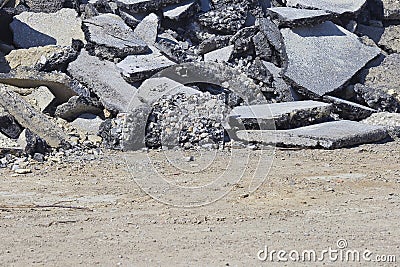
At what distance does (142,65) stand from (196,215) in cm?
289

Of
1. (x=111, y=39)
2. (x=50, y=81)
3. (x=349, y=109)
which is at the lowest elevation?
(x=349, y=109)

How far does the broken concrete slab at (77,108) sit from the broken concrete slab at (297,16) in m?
2.30

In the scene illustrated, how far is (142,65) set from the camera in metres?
7.16

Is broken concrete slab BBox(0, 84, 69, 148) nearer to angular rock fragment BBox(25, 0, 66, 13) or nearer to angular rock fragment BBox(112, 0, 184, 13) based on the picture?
angular rock fragment BBox(112, 0, 184, 13)

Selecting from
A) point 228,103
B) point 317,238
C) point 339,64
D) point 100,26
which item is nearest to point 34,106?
point 100,26

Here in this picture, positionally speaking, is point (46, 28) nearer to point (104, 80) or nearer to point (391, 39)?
point (104, 80)

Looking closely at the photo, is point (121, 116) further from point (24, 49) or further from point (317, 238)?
point (317, 238)

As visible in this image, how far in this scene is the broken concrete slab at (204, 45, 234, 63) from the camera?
766cm

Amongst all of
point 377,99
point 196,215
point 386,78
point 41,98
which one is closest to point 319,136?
point 377,99

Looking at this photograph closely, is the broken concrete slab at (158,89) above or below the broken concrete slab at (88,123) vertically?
above

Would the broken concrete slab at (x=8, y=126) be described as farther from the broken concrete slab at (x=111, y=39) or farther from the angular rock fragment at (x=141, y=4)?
the angular rock fragment at (x=141, y=4)

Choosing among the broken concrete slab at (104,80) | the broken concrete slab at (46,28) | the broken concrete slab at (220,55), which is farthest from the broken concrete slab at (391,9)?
the broken concrete slab at (46,28)

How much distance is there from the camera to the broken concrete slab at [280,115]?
6.71 meters

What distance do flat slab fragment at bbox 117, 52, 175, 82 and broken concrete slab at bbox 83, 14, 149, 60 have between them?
0.11 metres
